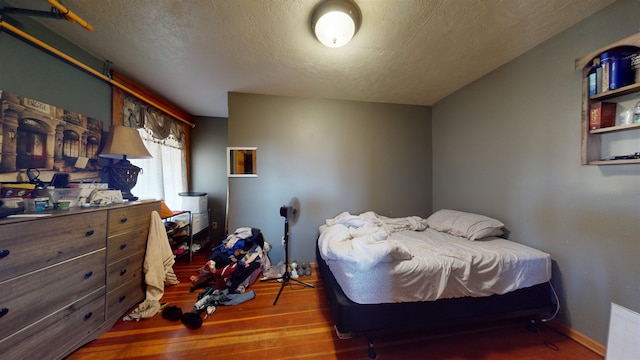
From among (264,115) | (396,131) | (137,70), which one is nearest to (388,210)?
(396,131)

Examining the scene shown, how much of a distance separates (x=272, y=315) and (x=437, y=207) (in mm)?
2664

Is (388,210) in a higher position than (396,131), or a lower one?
lower

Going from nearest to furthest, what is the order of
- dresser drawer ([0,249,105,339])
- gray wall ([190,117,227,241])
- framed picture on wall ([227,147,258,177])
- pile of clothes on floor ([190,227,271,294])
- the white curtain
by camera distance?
dresser drawer ([0,249,105,339])
pile of clothes on floor ([190,227,271,294])
the white curtain
framed picture on wall ([227,147,258,177])
gray wall ([190,117,227,241])

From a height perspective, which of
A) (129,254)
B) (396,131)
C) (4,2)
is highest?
(4,2)

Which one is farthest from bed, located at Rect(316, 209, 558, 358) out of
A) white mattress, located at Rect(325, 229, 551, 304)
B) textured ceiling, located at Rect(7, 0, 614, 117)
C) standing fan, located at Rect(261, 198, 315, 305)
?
textured ceiling, located at Rect(7, 0, 614, 117)

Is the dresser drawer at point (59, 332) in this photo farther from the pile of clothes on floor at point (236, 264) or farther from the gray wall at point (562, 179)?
the gray wall at point (562, 179)

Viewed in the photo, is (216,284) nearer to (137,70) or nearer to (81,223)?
(81,223)

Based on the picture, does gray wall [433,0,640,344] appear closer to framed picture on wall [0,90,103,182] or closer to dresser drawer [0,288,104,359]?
dresser drawer [0,288,104,359]

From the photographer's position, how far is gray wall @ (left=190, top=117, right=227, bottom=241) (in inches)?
140

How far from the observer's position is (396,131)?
2959 mm

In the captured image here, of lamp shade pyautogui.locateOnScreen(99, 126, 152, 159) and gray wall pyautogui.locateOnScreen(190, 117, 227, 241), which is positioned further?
gray wall pyautogui.locateOnScreen(190, 117, 227, 241)

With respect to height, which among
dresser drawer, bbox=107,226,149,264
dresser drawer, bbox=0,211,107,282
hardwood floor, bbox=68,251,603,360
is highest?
dresser drawer, bbox=0,211,107,282

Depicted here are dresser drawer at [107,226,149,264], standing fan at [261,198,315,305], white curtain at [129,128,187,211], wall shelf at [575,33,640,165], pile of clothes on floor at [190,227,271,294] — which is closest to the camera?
wall shelf at [575,33,640,165]

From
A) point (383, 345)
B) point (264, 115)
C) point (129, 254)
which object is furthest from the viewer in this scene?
point (264, 115)
